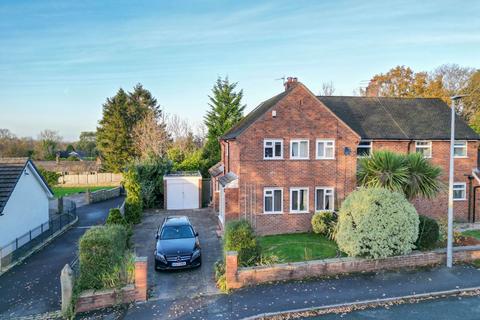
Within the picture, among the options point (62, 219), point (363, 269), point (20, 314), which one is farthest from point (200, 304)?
point (62, 219)

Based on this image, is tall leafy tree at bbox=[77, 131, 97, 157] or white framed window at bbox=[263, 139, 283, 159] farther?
tall leafy tree at bbox=[77, 131, 97, 157]

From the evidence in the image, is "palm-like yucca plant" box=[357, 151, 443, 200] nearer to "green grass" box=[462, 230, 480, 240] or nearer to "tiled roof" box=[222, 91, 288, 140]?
"green grass" box=[462, 230, 480, 240]

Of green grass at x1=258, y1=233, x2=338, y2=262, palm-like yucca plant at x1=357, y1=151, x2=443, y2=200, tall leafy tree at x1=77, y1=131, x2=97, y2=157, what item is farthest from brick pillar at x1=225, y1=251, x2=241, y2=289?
tall leafy tree at x1=77, y1=131, x2=97, y2=157

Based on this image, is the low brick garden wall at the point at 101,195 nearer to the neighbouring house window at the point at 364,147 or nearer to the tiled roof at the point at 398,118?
the tiled roof at the point at 398,118

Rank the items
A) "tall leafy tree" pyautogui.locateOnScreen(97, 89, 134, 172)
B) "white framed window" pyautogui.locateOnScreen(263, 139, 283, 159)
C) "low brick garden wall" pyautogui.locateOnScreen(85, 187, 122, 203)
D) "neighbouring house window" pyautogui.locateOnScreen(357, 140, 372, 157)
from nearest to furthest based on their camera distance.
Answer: "white framed window" pyautogui.locateOnScreen(263, 139, 283, 159) < "neighbouring house window" pyautogui.locateOnScreen(357, 140, 372, 157) < "low brick garden wall" pyautogui.locateOnScreen(85, 187, 122, 203) < "tall leafy tree" pyautogui.locateOnScreen(97, 89, 134, 172)

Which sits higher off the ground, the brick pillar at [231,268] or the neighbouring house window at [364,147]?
the neighbouring house window at [364,147]

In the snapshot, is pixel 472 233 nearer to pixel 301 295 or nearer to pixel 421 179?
pixel 421 179

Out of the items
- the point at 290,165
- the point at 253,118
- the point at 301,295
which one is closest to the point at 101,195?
the point at 253,118

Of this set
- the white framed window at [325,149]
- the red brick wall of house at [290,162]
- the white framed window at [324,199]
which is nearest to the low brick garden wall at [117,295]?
the red brick wall of house at [290,162]
